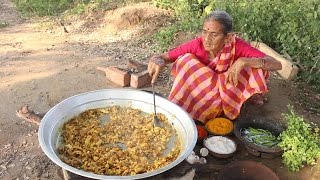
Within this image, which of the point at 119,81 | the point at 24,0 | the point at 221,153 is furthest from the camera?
the point at 24,0

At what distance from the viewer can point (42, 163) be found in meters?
2.93

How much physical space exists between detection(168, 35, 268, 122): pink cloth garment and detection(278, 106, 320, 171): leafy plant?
1.42ft

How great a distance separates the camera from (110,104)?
8.69ft

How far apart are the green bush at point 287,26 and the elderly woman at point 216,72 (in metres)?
1.32

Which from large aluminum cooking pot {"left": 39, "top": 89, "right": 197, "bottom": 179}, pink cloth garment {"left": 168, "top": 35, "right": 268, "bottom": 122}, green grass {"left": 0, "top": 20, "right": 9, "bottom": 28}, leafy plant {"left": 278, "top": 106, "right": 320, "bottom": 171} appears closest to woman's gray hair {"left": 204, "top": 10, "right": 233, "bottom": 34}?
pink cloth garment {"left": 168, "top": 35, "right": 268, "bottom": 122}

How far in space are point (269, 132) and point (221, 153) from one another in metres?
0.59

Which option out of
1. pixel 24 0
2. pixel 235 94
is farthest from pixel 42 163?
pixel 24 0

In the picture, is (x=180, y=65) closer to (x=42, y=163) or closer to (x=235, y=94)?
(x=235, y=94)

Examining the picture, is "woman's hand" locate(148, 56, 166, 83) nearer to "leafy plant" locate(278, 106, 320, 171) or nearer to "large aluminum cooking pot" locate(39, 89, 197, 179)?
"large aluminum cooking pot" locate(39, 89, 197, 179)

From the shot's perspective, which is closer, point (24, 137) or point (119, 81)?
point (24, 137)

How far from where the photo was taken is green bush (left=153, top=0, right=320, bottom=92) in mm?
4164

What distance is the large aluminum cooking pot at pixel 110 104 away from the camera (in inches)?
88.6

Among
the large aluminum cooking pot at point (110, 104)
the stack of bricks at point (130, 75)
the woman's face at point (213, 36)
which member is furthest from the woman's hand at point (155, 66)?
the stack of bricks at point (130, 75)

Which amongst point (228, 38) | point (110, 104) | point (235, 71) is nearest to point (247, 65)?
point (235, 71)
